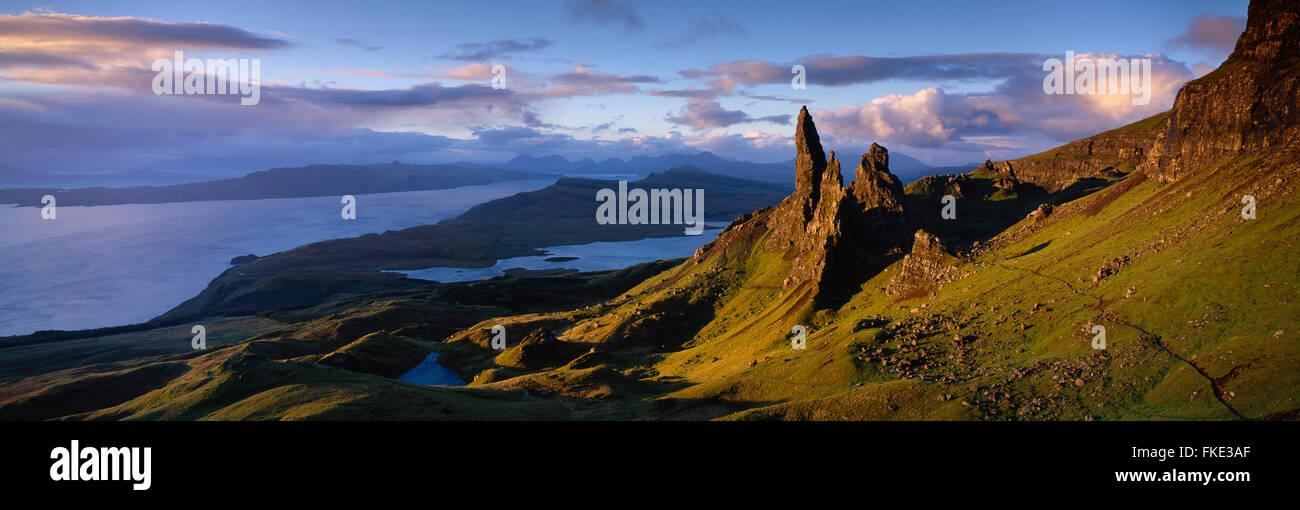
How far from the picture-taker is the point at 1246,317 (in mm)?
38312

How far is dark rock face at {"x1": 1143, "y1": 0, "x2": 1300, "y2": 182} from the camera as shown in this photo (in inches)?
2506

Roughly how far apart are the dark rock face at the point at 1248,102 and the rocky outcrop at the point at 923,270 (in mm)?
28609

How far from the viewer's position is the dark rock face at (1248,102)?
2506 inches

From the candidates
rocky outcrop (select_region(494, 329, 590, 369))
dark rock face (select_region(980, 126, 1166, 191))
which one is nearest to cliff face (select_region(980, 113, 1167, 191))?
dark rock face (select_region(980, 126, 1166, 191))

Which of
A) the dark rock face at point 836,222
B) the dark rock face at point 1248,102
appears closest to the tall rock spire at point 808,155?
the dark rock face at point 836,222

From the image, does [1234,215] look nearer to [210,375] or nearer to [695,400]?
[695,400]

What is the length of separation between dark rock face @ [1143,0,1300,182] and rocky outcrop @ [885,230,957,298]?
28609mm

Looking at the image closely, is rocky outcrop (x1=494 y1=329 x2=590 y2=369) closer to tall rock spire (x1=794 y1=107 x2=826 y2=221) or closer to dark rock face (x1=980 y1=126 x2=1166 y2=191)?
tall rock spire (x1=794 y1=107 x2=826 y2=221)

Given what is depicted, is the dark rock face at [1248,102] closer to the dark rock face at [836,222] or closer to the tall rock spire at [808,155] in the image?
the dark rock face at [836,222]

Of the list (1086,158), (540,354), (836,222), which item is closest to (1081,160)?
(1086,158)

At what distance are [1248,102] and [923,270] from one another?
3743 cm

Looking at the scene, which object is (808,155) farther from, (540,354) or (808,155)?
(540,354)
